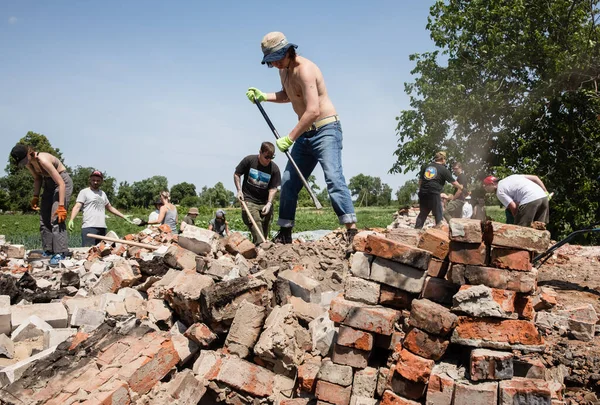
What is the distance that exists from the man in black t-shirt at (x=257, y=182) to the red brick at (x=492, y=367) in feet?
13.5

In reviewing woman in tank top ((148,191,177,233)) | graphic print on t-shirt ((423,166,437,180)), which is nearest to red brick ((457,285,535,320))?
graphic print on t-shirt ((423,166,437,180))

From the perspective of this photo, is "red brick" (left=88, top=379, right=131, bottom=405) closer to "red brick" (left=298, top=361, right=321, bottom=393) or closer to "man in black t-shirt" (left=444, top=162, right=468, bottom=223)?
"red brick" (left=298, top=361, right=321, bottom=393)

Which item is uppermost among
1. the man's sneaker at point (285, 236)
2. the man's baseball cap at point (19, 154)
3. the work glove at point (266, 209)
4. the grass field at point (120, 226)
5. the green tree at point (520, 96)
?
the green tree at point (520, 96)

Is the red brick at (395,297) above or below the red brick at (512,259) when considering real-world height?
below

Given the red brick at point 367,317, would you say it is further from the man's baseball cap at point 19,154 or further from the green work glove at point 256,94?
the man's baseball cap at point 19,154

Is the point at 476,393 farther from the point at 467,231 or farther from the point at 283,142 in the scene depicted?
the point at 283,142

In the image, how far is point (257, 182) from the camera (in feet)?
20.9

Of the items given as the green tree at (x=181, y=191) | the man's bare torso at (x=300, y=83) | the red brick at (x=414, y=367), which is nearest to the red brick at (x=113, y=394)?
the red brick at (x=414, y=367)

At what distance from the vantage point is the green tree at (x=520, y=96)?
464 inches

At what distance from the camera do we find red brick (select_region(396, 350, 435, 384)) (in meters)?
2.55

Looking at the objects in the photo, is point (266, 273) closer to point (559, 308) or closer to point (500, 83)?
point (559, 308)

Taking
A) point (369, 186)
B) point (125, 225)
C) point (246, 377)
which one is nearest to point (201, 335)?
point (246, 377)

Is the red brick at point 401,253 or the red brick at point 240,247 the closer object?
the red brick at point 401,253

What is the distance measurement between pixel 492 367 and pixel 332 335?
1027 mm
